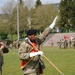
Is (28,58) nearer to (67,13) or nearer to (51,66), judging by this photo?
(51,66)

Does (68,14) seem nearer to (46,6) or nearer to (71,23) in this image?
(71,23)

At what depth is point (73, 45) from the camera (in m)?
54.1

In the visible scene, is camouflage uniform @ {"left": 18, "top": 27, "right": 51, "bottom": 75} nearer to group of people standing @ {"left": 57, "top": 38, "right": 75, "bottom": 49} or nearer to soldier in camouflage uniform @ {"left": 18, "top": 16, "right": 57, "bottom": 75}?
soldier in camouflage uniform @ {"left": 18, "top": 16, "right": 57, "bottom": 75}

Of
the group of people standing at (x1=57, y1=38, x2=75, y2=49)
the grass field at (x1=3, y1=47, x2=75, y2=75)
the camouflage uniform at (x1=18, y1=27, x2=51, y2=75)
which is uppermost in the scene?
the camouflage uniform at (x1=18, y1=27, x2=51, y2=75)

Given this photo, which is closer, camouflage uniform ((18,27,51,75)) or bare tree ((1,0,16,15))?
camouflage uniform ((18,27,51,75))

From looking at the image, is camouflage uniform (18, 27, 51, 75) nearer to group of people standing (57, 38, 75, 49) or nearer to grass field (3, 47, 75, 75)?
grass field (3, 47, 75, 75)

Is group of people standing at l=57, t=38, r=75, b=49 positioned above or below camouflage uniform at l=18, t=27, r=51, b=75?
below

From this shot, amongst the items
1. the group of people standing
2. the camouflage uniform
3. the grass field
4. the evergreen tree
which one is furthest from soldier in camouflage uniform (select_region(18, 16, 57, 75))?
the evergreen tree

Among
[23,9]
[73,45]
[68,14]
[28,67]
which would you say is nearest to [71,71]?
[28,67]

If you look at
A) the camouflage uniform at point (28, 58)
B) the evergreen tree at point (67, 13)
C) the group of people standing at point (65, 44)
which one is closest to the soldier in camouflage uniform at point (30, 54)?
the camouflage uniform at point (28, 58)

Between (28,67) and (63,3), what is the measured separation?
71.6 meters

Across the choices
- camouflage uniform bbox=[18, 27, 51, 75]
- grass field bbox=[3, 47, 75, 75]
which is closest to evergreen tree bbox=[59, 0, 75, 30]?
grass field bbox=[3, 47, 75, 75]

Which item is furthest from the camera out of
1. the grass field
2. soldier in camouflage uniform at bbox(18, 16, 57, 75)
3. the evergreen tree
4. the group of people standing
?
the evergreen tree

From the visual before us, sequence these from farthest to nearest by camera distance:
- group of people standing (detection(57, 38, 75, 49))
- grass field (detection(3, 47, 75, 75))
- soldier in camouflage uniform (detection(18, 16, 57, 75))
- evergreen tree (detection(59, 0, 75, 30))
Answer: evergreen tree (detection(59, 0, 75, 30))
group of people standing (detection(57, 38, 75, 49))
grass field (detection(3, 47, 75, 75))
soldier in camouflage uniform (detection(18, 16, 57, 75))
